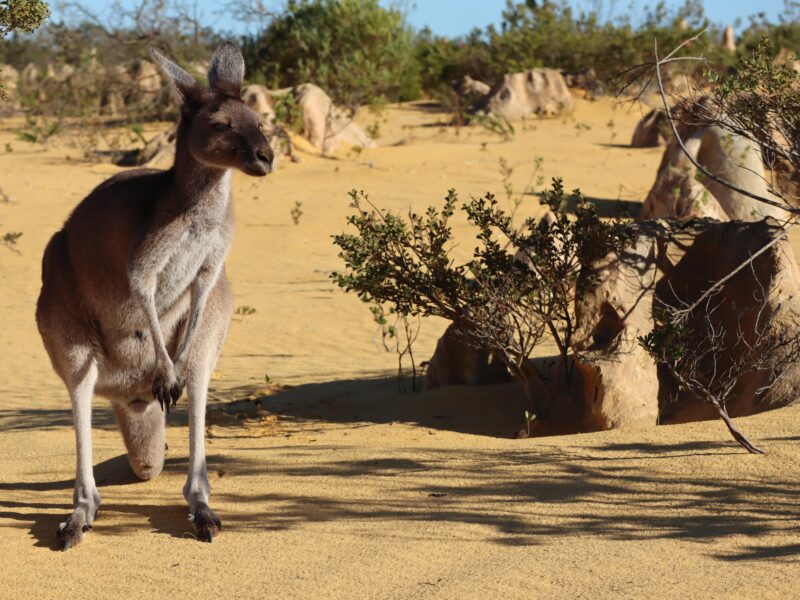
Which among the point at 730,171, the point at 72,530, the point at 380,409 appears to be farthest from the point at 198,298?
the point at 730,171

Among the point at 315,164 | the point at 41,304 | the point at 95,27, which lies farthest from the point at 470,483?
the point at 95,27

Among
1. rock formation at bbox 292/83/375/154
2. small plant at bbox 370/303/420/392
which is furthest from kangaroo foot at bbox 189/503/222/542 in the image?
rock formation at bbox 292/83/375/154

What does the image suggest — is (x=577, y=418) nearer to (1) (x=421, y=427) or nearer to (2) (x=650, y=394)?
(2) (x=650, y=394)

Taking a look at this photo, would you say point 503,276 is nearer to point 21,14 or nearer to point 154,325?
point 154,325

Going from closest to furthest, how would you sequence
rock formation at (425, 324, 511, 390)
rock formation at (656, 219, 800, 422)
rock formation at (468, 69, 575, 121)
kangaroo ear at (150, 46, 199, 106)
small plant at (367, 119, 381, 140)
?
kangaroo ear at (150, 46, 199, 106)
rock formation at (656, 219, 800, 422)
rock formation at (425, 324, 511, 390)
small plant at (367, 119, 381, 140)
rock formation at (468, 69, 575, 121)

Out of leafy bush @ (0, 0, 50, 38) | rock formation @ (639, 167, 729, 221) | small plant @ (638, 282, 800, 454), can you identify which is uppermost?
leafy bush @ (0, 0, 50, 38)

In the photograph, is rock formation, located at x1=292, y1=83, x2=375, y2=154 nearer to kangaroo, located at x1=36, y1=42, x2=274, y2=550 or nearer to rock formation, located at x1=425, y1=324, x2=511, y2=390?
rock formation, located at x1=425, y1=324, x2=511, y2=390

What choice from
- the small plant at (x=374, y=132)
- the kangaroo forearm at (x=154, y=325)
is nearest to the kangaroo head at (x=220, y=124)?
the kangaroo forearm at (x=154, y=325)

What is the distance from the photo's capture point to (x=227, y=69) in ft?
15.7

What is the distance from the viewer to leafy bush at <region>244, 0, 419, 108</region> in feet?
69.6

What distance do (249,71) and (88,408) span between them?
1986 cm

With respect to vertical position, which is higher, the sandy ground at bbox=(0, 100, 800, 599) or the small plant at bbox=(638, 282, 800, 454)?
the small plant at bbox=(638, 282, 800, 454)

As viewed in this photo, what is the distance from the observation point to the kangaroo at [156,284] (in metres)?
4.51

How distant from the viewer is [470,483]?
476cm
